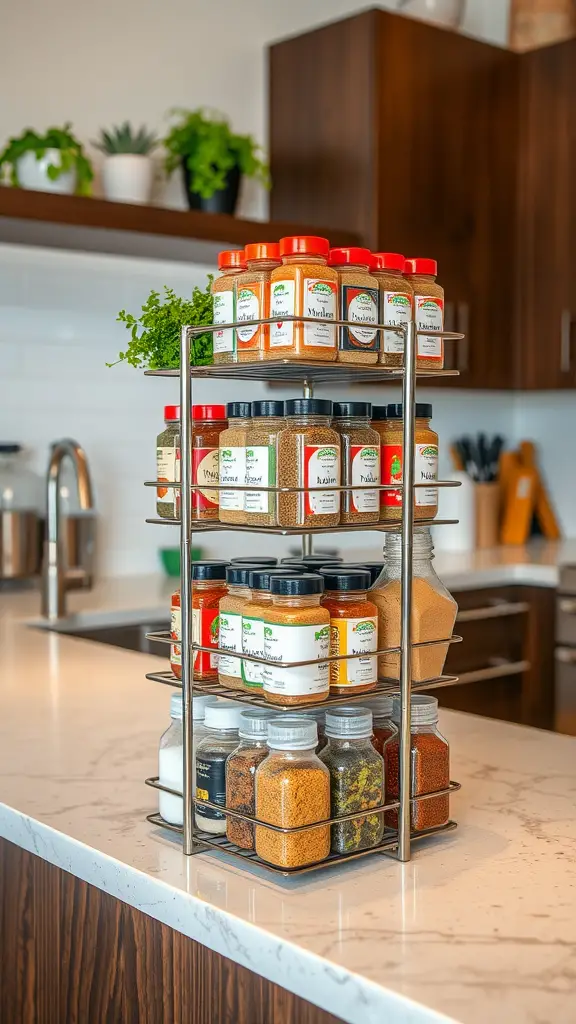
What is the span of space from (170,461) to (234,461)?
100mm

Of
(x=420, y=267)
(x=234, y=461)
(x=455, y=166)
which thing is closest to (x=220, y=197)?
(x=455, y=166)

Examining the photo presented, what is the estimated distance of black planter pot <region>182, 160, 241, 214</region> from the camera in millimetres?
2963

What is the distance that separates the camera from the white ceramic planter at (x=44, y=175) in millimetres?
2621

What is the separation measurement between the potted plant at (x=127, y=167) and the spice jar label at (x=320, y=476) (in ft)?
6.65

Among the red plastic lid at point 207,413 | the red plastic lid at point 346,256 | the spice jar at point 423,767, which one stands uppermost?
the red plastic lid at point 346,256

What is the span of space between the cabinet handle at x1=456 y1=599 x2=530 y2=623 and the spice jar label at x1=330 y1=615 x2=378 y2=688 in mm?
2050

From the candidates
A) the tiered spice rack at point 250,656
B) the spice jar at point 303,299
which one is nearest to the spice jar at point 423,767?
the tiered spice rack at point 250,656

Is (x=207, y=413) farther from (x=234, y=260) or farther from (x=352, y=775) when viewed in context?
(x=352, y=775)

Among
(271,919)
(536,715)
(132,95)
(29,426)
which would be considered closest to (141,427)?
(29,426)

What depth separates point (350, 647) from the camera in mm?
970

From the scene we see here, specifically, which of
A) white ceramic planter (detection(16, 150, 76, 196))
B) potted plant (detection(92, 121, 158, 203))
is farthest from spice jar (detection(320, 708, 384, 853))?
potted plant (detection(92, 121, 158, 203))

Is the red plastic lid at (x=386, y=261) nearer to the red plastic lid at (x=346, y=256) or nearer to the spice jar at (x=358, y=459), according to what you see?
the red plastic lid at (x=346, y=256)

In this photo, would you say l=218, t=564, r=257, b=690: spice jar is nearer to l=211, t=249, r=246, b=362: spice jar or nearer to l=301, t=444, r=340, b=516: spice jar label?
l=301, t=444, r=340, b=516: spice jar label

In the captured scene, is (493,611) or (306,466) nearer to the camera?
(306,466)
